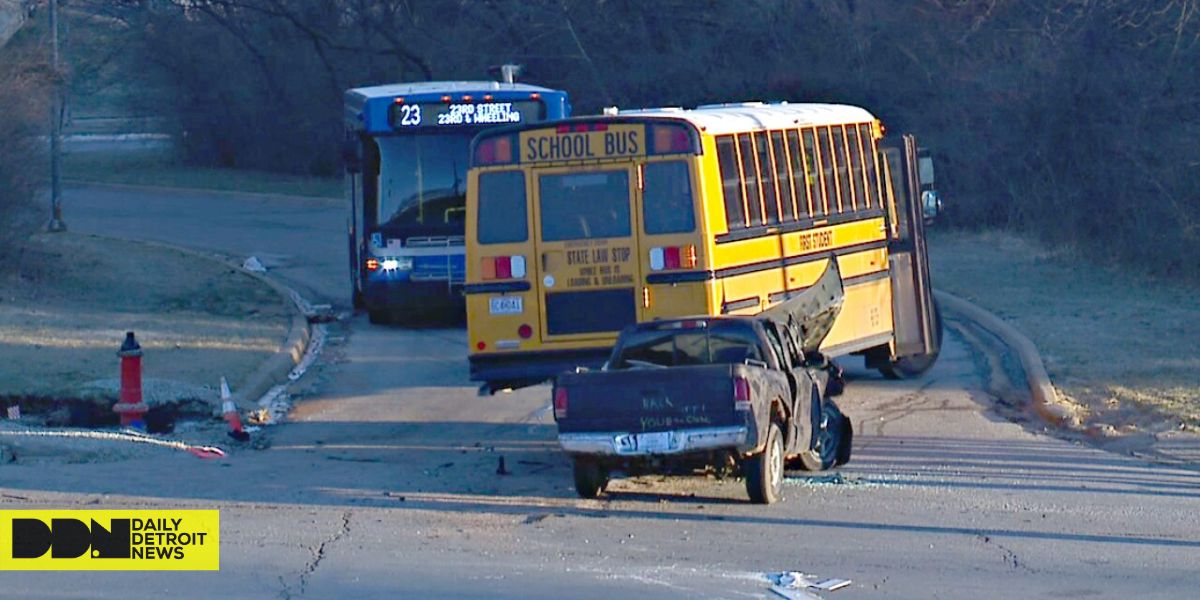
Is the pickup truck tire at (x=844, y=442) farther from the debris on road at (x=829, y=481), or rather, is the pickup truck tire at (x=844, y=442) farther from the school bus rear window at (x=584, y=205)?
the school bus rear window at (x=584, y=205)

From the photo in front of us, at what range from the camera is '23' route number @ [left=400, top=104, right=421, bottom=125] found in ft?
65.2

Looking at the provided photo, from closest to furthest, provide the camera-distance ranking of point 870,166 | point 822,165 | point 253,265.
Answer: point 822,165, point 870,166, point 253,265

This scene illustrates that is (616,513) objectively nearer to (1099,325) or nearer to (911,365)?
(911,365)

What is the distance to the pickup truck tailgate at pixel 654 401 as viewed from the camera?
1029 centimetres

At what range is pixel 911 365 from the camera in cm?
1697

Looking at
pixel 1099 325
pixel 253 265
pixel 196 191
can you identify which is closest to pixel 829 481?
pixel 1099 325

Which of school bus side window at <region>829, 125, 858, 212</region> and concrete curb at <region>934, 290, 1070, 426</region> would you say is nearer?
concrete curb at <region>934, 290, 1070, 426</region>

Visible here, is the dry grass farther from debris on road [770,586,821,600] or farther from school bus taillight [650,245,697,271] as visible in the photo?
debris on road [770,586,821,600]

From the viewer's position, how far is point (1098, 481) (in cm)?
1155

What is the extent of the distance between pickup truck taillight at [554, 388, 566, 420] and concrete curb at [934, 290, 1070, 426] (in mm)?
5514

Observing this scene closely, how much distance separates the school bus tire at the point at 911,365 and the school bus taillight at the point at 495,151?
5.21 m

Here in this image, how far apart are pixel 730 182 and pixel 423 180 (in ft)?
24.1

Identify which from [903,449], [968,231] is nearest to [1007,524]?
[903,449]

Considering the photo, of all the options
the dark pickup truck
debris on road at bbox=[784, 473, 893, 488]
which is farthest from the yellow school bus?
debris on road at bbox=[784, 473, 893, 488]
